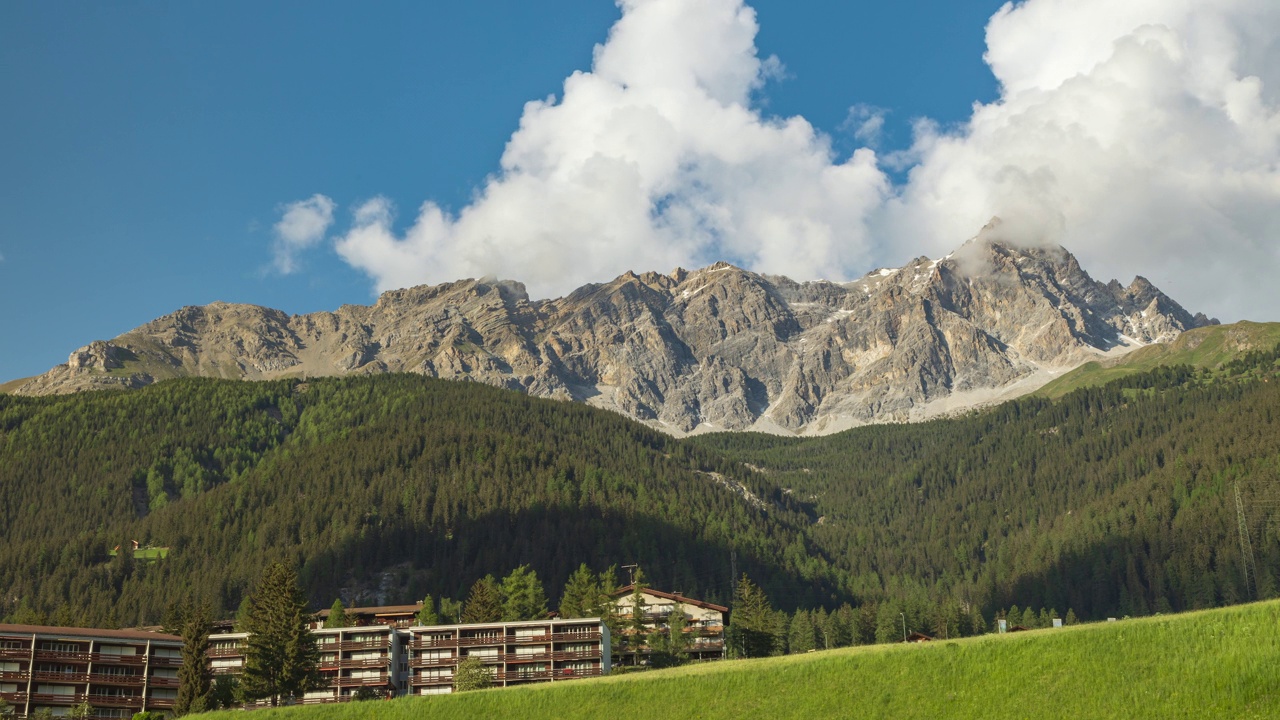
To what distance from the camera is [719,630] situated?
6516 inches

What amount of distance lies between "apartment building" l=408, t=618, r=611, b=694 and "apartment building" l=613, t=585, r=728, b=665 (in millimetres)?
3133

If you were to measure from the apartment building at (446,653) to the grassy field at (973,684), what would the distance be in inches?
1799

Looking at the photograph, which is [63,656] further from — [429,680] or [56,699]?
[429,680]

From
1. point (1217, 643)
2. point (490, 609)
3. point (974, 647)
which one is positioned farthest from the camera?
point (490, 609)

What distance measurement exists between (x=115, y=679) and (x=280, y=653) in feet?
55.3

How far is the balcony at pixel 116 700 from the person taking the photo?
390ft

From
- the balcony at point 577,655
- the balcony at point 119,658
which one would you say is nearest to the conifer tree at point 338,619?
the balcony at point 577,655

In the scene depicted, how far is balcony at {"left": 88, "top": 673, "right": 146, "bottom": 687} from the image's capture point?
120m

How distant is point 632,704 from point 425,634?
64137 millimetres

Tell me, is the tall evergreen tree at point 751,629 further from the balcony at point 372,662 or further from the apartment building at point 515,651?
the balcony at point 372,662

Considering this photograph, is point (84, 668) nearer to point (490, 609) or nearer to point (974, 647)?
point (490, 609)

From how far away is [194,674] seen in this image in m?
113

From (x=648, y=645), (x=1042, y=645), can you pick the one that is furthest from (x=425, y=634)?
(x=1042, y=645)

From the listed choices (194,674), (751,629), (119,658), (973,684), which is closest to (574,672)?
(751,629)
